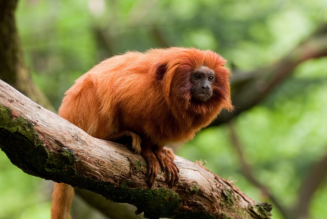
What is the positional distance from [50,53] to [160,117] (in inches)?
248

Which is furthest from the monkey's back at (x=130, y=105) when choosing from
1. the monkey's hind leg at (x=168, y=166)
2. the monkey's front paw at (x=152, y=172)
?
the monkey's front paw at (x=152, y=172)

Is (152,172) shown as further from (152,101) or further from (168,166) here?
(152,101)

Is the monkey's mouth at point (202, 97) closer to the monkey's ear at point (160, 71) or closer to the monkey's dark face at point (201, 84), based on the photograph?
the monkey's dark face at point (201, 84)

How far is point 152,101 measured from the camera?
3398 mm

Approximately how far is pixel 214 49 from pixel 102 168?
21.2 ft

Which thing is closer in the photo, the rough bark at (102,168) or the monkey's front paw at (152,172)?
the rough bark at (102,168)

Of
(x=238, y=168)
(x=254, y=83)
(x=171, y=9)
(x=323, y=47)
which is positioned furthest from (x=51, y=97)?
(x=323, y=47)

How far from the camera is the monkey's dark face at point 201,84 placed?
3455mm

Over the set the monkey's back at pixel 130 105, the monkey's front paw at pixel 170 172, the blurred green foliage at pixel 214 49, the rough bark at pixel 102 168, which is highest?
the blurred green foliage at pixel 214 49

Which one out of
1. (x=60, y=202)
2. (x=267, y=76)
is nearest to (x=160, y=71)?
(x=60, y=202)

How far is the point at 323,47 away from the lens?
Result: 7145 mm

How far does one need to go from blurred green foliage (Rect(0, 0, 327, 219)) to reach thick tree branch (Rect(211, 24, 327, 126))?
1.45ft

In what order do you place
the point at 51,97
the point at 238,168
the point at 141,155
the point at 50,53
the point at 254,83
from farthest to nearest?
the point at 238,168
the point at 50,53
the point at 51,97
the point at 254,83
the point at 141,155

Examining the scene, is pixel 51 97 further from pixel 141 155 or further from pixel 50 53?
pixel 141 155
